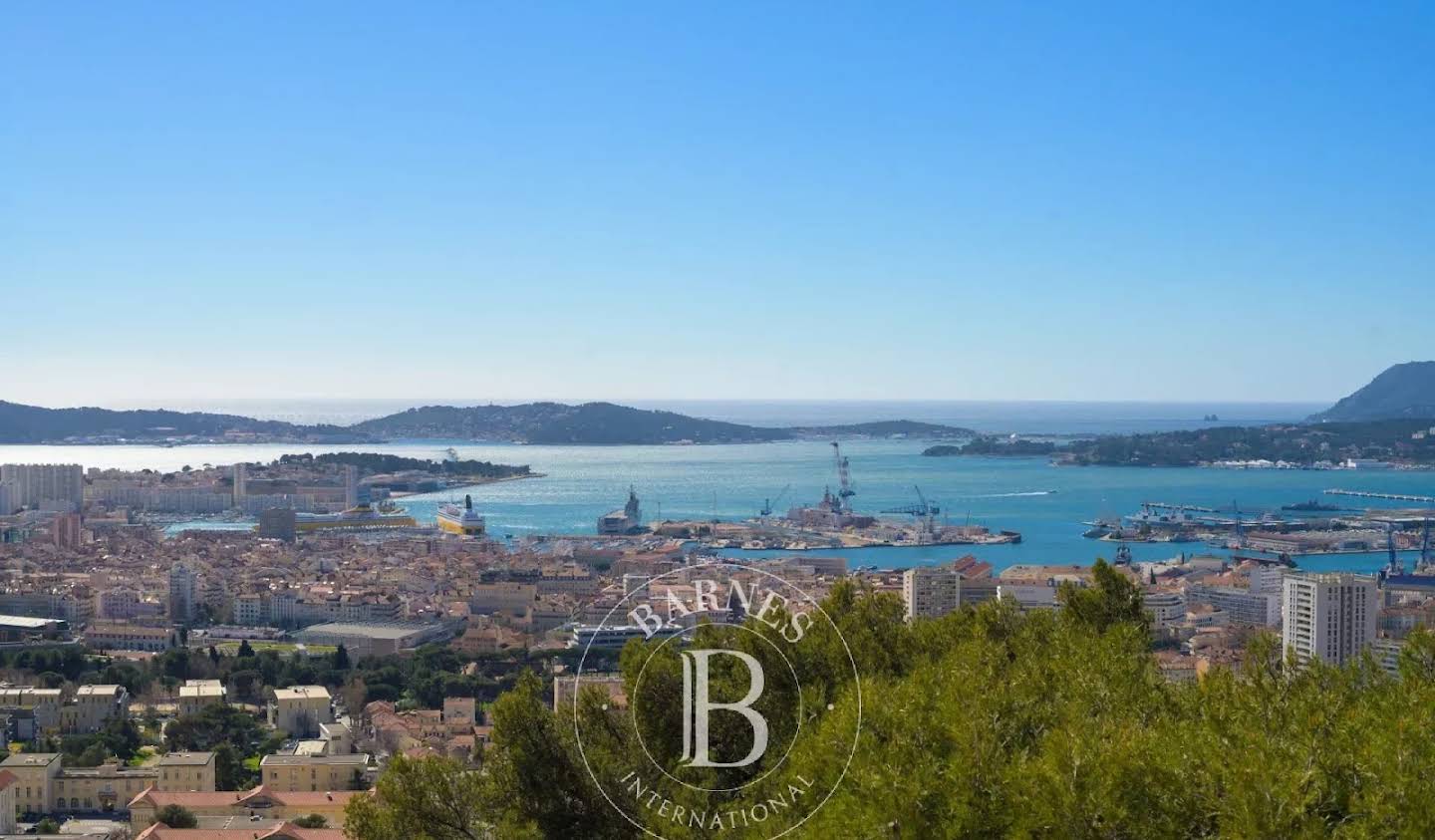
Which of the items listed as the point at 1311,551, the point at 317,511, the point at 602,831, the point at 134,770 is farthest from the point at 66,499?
the point at 602,831

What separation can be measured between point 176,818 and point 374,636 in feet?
21.0

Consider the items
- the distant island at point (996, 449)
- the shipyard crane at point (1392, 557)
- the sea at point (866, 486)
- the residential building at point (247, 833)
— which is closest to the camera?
the residential building at point (247, 833)

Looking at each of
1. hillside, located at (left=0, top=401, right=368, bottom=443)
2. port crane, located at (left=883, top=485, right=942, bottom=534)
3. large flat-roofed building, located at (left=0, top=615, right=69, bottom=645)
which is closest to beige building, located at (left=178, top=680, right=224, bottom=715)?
large flat-roofed building, located at (left=0, top=615, right=69, bottom=645)

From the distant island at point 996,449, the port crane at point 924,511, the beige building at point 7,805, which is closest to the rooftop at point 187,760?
the beige building at point 7,805

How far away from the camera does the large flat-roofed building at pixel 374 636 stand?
12250mm

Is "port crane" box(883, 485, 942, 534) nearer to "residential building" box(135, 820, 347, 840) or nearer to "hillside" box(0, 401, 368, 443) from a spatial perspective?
"residential building" box(135, 820, 347, 840)

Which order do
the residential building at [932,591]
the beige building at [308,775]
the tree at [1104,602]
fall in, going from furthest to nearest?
the residential building at [932,591] → the beige building at [308,775] → the tree at [1104,602]

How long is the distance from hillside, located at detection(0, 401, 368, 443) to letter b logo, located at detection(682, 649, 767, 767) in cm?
4735

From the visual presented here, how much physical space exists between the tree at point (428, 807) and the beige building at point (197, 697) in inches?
283

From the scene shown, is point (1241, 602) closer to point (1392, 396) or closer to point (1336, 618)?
point (1336, 618)

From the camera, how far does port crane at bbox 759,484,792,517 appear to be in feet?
84.3

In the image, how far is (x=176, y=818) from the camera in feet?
20.2

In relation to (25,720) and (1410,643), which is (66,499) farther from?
(1410,643)

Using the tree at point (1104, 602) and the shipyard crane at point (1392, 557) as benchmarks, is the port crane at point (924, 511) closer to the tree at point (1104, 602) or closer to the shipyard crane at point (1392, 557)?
the shipyard crane at point (1392, 557)
